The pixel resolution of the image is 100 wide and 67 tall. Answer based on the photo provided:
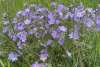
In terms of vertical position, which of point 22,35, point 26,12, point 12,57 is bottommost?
point 12,57

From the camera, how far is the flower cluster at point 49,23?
2271mm

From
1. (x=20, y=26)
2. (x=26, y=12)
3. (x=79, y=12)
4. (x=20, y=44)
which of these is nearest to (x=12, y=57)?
(x=20, y=44)

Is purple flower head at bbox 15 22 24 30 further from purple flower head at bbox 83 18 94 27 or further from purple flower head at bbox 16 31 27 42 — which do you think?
purple flower head at bbox 83 18 94 27

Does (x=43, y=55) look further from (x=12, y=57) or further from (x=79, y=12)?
(x=79, y=12)

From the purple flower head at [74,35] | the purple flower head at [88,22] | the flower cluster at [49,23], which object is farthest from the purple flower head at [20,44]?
the purple flower head at [88,22]

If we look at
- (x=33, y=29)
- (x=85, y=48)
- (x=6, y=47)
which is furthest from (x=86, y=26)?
(x=6, y=47)

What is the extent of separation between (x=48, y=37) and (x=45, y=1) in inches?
28.2

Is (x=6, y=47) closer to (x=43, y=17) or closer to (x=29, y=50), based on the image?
(x=29, y=50)

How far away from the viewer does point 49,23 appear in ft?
7.49

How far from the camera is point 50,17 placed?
231cm

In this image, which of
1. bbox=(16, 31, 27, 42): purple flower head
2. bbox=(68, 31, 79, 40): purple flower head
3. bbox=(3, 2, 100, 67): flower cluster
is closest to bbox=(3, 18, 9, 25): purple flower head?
bbox=(3, 2, 100, 67): flower cluster

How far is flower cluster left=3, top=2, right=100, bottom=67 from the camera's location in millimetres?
2271

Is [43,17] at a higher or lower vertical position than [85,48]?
higher

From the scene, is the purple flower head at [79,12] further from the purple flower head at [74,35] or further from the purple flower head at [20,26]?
the purple flower head at [20,26]
